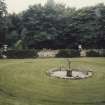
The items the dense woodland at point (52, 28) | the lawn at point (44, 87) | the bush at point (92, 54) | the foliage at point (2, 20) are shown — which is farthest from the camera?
the foliage at point (2, 20)

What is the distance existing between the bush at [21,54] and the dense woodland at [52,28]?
6.55m

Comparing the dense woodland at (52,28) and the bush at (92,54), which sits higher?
the dense woodland at (52,28)

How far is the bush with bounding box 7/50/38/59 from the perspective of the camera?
33.8m

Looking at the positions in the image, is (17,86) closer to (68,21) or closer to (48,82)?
(48,82)

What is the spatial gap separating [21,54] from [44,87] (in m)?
14.0

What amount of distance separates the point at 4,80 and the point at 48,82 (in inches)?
148

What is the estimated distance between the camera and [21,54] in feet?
112

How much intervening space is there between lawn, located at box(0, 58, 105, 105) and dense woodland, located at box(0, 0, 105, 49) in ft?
46.2

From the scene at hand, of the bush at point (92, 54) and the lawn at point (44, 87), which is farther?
the bush at point (92, 54)

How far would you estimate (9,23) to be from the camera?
45.2 meters

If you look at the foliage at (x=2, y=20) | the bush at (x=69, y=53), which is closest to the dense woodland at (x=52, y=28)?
the foliage at (x=2, y=20)

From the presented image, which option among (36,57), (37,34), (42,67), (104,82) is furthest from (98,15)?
(104,82)

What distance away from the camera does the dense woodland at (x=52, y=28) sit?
4112 centimetres

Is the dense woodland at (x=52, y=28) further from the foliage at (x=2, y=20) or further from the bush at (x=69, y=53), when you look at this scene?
the bush at (x=69, y=53)
